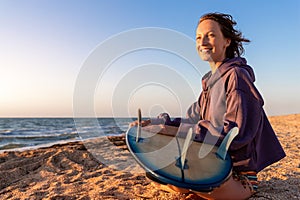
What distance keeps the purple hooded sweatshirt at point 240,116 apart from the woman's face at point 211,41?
0.11 metres

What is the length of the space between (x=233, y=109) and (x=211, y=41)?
0.59 metres

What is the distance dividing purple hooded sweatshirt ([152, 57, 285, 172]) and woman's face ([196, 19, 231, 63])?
11 centimetres

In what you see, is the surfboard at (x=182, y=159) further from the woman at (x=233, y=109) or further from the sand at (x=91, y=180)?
the sand at (x=91, y=180)

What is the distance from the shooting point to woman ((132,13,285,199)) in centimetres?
159

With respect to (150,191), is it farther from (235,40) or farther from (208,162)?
(235,40)

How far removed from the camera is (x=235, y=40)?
203 centimetres

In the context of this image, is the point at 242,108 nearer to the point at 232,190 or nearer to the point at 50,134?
the point at 232,190

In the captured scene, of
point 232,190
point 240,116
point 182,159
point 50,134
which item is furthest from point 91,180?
point 50,134

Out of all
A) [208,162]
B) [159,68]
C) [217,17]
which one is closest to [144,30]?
[159,68]

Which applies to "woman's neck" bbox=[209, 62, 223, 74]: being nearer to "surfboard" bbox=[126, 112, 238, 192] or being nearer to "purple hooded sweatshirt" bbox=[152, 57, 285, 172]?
"purple hooded sweatshirt" bbox=[152, 57, 285, 172]

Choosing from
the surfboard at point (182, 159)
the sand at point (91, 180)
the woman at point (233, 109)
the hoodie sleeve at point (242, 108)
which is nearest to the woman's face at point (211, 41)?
the woman at point (233, 109)

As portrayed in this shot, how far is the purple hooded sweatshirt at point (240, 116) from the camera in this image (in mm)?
1574

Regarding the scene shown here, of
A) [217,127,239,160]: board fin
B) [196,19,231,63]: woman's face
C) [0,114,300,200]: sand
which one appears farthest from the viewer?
[0,114,300,200]: sand

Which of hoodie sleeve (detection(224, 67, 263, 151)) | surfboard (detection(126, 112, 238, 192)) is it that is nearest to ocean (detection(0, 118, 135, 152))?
surfboard (detection(126, 112, 238, 192))
